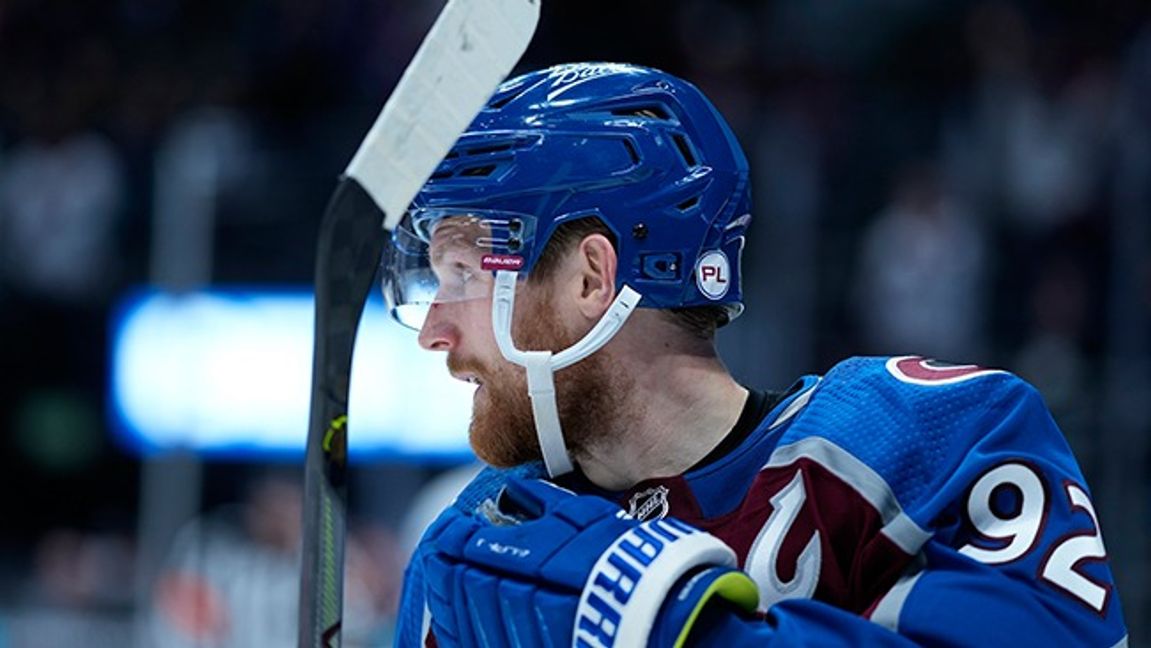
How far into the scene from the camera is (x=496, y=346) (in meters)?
1.80

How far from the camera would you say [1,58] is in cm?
805

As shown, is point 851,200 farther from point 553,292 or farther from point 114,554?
point 553,292

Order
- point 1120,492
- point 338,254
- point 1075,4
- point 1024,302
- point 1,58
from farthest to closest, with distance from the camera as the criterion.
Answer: point 1,58
point 1075,4
point 1024,302
point 1120,492
point 338,254

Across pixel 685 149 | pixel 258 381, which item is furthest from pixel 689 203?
pixel 258 381

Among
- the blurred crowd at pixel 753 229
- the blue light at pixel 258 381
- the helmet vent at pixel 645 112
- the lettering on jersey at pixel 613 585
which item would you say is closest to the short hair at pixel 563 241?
the helmet vent at pixel 645 112

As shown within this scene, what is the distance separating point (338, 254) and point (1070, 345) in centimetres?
378

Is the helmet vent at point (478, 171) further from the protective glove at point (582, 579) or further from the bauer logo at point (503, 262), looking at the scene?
the protective glove at point (582, 579)

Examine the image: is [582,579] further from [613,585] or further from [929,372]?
[929,372]

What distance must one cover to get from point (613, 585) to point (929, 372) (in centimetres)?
40

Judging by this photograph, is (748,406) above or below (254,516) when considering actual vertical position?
above

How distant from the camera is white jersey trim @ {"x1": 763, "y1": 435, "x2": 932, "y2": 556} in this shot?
1624 mm

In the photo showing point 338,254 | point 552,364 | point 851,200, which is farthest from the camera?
point 851,200

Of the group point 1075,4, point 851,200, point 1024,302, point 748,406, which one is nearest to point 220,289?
point 851,200

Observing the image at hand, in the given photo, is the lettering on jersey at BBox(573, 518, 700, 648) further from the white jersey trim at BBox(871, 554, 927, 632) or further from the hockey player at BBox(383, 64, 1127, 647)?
the white jersey trim at BBox(871, 554, 927, 632)
